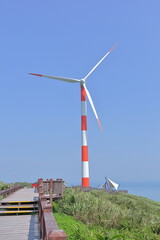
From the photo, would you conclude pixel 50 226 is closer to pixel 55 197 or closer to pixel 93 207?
pixel 93 207

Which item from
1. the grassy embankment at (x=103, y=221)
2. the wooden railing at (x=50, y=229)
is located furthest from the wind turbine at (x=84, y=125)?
the wooden railing at (x=50, y=229)

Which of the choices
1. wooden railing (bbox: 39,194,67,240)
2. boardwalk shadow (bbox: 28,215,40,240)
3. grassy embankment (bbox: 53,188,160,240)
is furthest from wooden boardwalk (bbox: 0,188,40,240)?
wooden railing (bbox: 39,194,67,240)

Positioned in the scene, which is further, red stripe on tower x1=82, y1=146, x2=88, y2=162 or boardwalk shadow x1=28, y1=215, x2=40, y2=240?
red stripe on tower x1=82, y1=146, x2=88, y2=162

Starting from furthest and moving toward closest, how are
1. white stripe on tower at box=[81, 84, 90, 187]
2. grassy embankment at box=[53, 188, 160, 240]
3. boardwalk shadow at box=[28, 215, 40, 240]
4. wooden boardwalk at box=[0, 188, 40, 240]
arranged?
white stripe on tower at box=[81, 84, 90, 187] < grassy embankment at box=[53, 188, 160, 240] < wooden boardwalk at box=[0, 188, 40, 240] < boardwalk shadow at box=[28, 215, 40, 240]

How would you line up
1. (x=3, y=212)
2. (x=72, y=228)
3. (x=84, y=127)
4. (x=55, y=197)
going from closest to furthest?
(x=72, y=228), (x=3, y=212), (x=55, y=197), (x=84, y=127)

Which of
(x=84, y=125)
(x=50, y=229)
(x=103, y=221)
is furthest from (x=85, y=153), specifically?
(x=50, y=229)

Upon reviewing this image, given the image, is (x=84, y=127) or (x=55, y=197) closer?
(x=55, y=197)

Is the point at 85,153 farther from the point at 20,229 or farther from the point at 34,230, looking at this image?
the point at 34,230

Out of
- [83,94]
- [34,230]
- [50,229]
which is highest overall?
[83,94]

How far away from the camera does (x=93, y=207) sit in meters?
13.9

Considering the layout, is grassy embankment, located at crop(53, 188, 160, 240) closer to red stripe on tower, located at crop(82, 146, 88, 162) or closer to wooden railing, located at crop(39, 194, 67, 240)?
wooden railing, located at crop(39, 194, 67, 240)

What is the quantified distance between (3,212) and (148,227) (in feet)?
22.0

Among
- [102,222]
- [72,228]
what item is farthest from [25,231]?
[102,222]

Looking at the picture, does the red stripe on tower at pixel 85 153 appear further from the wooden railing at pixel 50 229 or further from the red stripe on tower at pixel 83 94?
the wooden railing at pixel 50 229
